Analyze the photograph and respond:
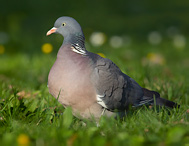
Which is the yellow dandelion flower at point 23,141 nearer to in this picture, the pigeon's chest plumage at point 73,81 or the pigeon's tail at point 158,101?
the pigeon's chest plumage at point 73,81

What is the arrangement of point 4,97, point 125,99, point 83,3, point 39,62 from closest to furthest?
point 125,99
point 4,97
point 39,62
point 83,3

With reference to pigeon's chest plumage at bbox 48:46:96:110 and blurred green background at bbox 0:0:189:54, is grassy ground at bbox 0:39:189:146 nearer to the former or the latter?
pigeon's chest plumage at bbox 48:46:96:110

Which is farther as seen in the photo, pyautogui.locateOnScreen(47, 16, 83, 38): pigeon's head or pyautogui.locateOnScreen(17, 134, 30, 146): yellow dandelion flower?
pyautogui.locateOnScreen(47, 16, 83, 38): pigeon's head

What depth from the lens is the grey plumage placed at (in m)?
3.38

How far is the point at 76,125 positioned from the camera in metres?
3.54

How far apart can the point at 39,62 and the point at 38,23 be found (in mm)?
5478

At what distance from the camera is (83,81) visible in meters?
3.37

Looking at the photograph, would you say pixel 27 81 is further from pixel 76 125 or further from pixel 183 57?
pixel 183 57

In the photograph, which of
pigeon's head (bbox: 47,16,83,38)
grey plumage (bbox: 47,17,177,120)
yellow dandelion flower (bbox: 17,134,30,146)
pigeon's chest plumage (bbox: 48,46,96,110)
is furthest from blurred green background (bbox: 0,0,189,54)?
yellow dandelion flower (bbox: 17,134,30,146)

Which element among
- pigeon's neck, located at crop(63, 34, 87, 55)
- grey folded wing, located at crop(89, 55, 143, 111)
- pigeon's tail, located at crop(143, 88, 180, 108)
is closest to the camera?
grey folded wing, located at crop(89, 55, 143, 111)

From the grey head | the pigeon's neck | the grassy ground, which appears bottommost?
the grassy ground

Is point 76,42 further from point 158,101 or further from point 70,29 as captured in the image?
point 158,101

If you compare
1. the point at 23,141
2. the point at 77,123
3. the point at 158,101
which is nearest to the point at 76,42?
the point at 77,123

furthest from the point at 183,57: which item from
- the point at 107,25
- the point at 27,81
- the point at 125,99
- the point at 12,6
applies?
the point at 12,6
